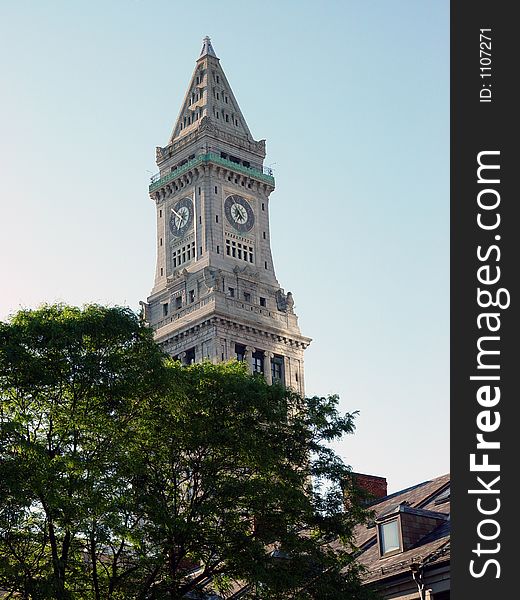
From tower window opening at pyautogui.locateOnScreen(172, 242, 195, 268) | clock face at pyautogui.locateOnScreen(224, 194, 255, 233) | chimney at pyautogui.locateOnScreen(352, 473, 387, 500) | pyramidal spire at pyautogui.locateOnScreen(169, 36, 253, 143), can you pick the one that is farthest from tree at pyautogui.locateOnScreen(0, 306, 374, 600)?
pyramidal spire at pyautogui.locateOnScreen(169, 36, 253, 143)

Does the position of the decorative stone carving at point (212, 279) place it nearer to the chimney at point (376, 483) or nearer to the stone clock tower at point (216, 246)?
the stone clock tower at point (216, 246)

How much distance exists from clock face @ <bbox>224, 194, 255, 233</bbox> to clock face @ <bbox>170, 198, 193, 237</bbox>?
16.2 feet

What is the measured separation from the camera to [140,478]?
45.8 metres

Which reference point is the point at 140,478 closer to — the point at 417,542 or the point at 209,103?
the point at 417,542

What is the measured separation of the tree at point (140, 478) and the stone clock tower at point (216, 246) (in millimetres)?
101461

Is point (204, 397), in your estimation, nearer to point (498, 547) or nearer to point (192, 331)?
point (498, 547)

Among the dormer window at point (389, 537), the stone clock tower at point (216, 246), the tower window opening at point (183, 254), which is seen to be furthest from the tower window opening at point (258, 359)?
the dormer window at point (389, 537)

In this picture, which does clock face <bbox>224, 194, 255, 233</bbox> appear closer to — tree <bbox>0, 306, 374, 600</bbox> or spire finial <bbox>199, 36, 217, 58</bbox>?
spire finial <bbox>199, 36, 217, 58</bbox>

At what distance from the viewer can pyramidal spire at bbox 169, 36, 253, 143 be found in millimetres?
170250

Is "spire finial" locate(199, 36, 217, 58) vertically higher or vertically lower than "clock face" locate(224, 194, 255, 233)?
higher

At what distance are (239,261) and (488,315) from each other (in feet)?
459

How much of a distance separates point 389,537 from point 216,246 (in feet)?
372

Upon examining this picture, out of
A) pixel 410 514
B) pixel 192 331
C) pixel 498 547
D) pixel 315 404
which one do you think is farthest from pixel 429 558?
pixel 192 331

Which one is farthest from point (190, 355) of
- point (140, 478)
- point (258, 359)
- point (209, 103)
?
point (140, 478)
